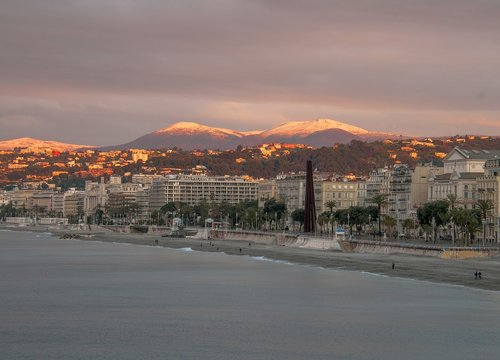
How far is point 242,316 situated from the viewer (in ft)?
184

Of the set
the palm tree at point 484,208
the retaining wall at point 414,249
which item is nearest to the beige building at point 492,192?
the palm tree at point 484,208

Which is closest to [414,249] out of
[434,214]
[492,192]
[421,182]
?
[434,214]

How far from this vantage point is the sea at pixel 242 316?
149 feet

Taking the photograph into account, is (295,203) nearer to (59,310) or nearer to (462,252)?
(462,252)

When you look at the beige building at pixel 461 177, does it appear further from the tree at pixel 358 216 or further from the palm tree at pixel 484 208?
the palm tree at pixel 484 208

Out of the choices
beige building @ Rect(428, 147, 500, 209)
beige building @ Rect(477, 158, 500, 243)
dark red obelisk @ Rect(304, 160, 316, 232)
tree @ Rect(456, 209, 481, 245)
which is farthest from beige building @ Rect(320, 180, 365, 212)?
tree @ Rect(456, 209, 481, 245)

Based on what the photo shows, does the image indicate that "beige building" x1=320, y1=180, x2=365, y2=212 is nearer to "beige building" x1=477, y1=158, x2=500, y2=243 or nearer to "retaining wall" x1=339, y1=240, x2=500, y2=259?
"beige building" x1=477, y1=158, x2=500, y2=243

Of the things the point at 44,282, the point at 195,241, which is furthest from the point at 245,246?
the point at 44,282

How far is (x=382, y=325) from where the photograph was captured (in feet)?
173

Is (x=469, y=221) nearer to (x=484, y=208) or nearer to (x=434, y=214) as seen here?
(x=484, y=208)

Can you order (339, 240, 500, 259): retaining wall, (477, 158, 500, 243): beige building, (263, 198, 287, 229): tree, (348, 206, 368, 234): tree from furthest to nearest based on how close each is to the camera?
(263, 198, 287, 229): tree
(348, 206, 368, 234): tree
(477, 158, 500, 243): beige building
(339, 240, 500, 259): retaining wall

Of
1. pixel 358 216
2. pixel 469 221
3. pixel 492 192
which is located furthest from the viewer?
pixel 358 216

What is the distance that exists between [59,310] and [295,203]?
138 metres

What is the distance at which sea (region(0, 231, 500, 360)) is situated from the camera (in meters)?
45.3
